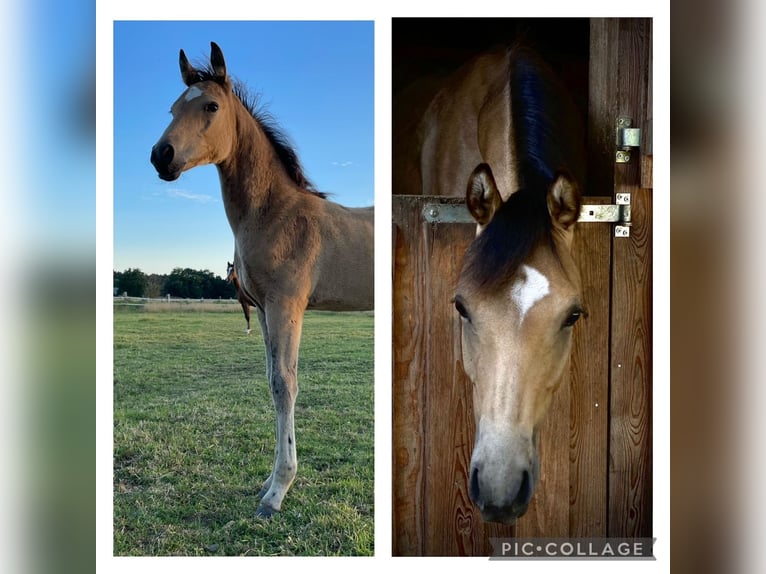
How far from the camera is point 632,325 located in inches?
101

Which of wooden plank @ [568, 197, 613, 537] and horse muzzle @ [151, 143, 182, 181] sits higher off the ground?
horse muzzle @ [151, 143, 182, 181]

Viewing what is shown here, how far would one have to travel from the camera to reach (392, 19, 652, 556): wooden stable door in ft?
8.36

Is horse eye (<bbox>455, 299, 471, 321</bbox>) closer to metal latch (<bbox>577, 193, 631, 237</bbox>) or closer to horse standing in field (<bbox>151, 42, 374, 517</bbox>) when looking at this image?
horse standing in field (<bbox>151, 42, 374, 517</bbox>)

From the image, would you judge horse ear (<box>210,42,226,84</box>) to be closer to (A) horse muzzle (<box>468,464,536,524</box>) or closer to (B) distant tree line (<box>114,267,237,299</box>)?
(B) distant tree line (<box>114,267,237,299</box>)

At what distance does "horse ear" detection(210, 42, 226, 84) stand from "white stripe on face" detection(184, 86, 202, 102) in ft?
0.28

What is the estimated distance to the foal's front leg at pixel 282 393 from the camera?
2.48m

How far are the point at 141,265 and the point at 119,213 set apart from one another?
20 cm

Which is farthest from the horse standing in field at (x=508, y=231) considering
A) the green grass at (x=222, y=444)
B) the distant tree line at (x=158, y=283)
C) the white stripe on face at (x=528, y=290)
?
the distant tree line at (x=158, y=283)

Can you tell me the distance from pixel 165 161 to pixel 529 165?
1.34 m

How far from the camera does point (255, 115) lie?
254 centimetres

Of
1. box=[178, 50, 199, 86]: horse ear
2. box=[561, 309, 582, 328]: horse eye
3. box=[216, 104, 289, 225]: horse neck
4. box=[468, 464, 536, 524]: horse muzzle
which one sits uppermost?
box=[178, 50, 199, 86]: horse ear

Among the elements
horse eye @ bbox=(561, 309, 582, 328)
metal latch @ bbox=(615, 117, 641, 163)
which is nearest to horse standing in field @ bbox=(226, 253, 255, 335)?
horse eye @ bbox=(561, 309, 582, 328)

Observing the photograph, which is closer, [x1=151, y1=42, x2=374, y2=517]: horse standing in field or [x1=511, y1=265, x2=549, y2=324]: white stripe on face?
[x1=511, y1=265, x2=549, y2=324]: white stripe on face
